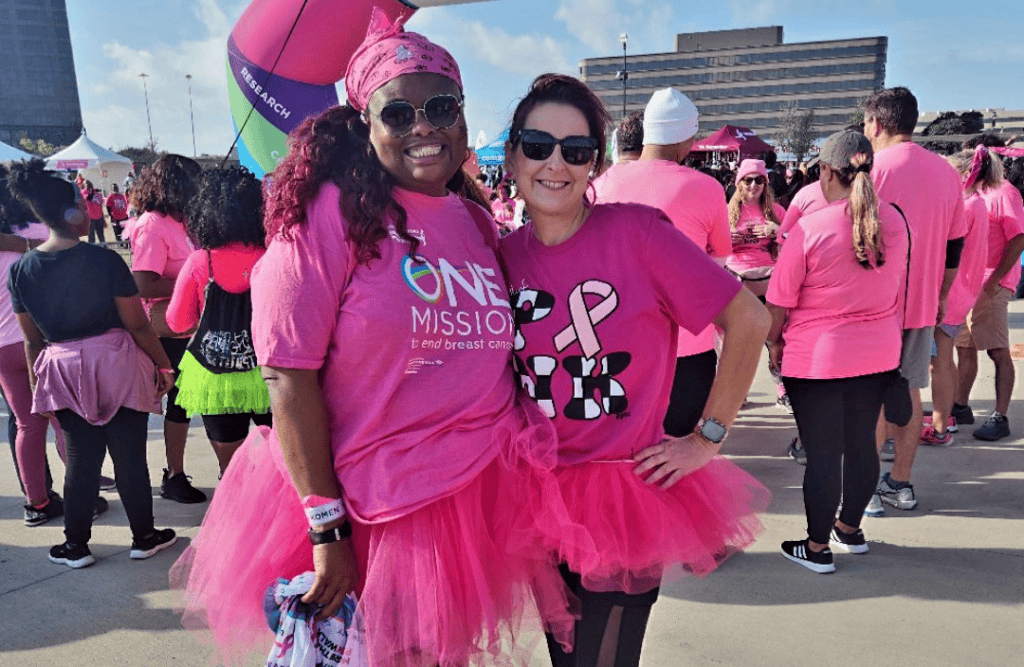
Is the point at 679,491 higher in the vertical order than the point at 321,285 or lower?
lower

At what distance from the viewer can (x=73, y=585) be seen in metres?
3.39

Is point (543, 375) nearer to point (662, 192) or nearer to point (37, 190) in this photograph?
point (662, 192)

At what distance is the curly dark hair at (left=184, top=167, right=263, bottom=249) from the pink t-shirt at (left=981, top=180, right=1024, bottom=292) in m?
4.65

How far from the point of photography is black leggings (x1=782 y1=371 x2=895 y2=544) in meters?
3.22

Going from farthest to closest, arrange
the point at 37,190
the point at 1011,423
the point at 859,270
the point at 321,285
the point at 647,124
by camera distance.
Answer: the point at 1011,423, the point at 647,124, the point at 37,190, the point at 859,270, the point at 321,285

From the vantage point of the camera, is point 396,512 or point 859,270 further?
point 859,270

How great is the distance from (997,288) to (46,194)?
235 inches

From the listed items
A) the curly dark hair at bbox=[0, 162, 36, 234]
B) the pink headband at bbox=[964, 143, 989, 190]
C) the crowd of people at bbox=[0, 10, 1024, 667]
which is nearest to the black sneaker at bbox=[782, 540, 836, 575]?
the crowd of people at bbox=[0, 10, 1024, 667]

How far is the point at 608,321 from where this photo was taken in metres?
1.75

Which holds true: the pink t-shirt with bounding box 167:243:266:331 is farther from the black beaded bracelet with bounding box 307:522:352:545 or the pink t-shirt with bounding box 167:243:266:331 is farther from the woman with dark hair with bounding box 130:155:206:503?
the black beaded bracelet with bounding box 307:522:352:545

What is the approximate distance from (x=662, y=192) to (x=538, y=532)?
2284 millimetres

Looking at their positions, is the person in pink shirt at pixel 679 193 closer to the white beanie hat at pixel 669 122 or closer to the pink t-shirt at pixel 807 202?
the white beanie hat at pixel 669 122

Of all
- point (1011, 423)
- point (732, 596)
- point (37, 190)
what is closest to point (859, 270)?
point (732, 596)

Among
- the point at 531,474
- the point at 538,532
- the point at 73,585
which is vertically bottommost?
the point at 73,585
